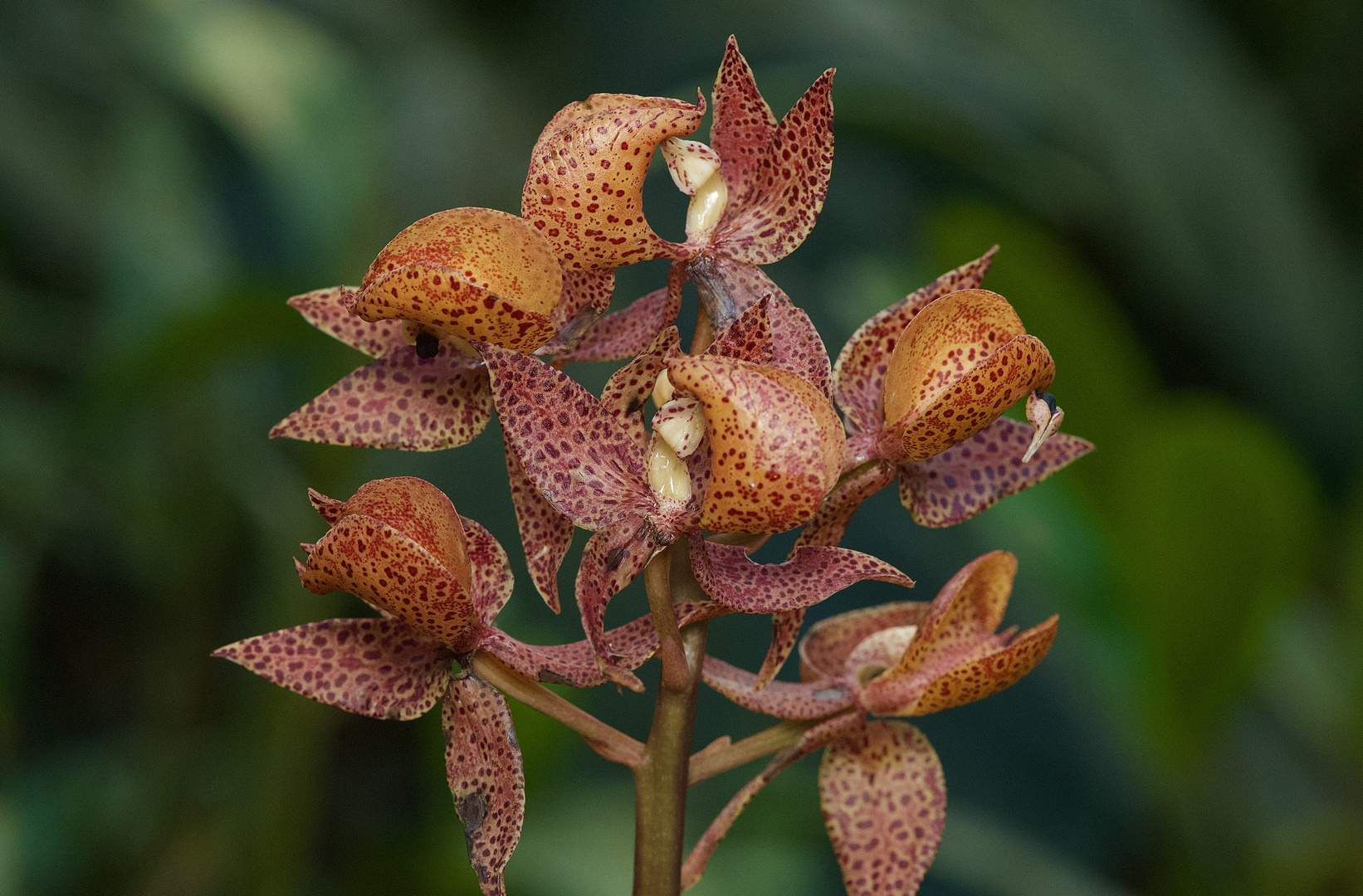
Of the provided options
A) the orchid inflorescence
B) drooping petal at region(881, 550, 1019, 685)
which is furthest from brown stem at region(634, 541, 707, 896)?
drooping petal at region(881, 550, 1019, 685)

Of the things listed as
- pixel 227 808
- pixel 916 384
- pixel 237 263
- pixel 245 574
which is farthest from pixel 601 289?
pixel 245 574

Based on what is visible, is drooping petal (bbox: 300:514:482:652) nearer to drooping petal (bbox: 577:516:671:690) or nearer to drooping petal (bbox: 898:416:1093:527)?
drooping petal (bbox: 577:516:671:690)

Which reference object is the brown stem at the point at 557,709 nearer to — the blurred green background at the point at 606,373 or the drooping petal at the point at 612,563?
the drooping petal at the point at 612,563

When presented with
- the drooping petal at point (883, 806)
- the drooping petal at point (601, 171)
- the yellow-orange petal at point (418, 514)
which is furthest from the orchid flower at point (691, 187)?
the drooping petal at point (883, 806)

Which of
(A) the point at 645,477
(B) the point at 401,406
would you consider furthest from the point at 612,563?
(B) the point at 401,406

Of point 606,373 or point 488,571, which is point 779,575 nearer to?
point 488,571
